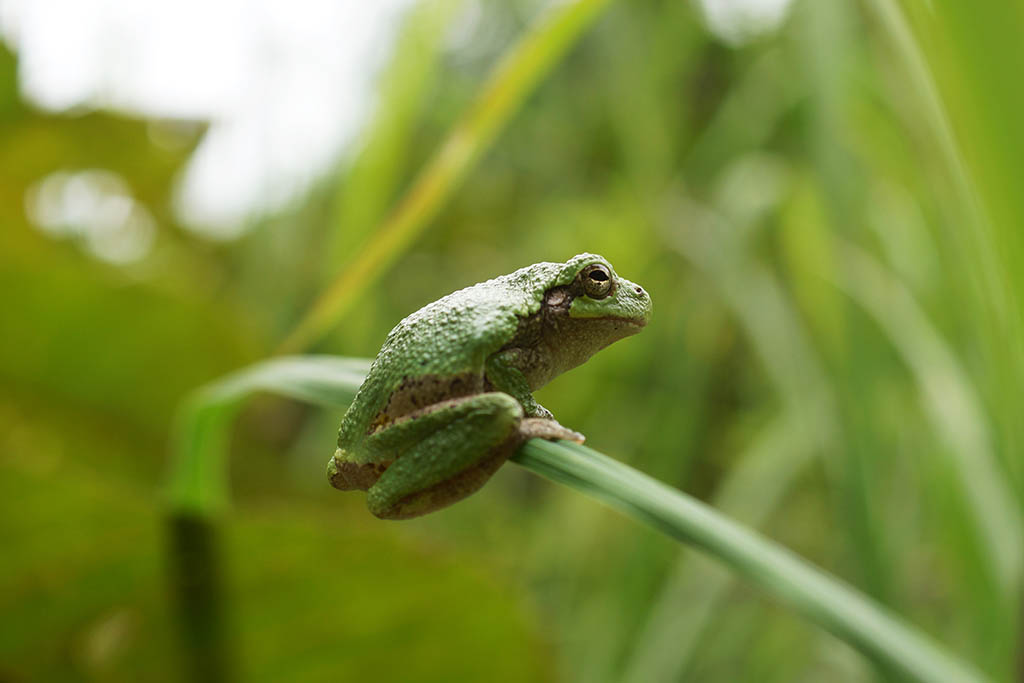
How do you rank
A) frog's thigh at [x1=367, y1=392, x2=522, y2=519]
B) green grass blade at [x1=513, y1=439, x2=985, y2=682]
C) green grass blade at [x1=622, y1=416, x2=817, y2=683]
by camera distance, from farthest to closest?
1. green grass blade at [x1=622, y1=416, x2=817, y2=683]
2. frog's thigh at [x1=367, y1=392, x2=522, y2=519]
3. green grass blade at [x1=513, y1=439, x2=985, y2=682]

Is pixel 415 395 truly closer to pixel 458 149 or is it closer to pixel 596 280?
pixel 596 280

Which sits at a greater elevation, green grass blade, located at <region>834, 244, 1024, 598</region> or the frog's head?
green grass blade, located at <region>834, 244, 1024, 598</region>

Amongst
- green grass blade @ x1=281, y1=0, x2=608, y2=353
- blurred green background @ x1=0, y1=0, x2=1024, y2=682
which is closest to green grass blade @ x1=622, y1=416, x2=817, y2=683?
blurred green background @ x1=0, y1=0, x2=1024, y2=682

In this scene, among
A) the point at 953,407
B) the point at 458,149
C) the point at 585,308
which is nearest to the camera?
the point at 585,308

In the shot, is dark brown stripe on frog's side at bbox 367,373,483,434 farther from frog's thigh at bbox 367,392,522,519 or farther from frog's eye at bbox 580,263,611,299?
frog's eye at bbox 580,263,611,299

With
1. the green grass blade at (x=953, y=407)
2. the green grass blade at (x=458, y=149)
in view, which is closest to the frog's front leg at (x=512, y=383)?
the green grass blade at (x=458, y=149)

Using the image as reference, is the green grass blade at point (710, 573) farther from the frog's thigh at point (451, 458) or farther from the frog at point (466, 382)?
the frog's thigh at point (451, 458)

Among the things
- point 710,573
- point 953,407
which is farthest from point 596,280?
point 710,573

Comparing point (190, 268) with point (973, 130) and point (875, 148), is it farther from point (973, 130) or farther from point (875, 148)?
point (973, 130)
